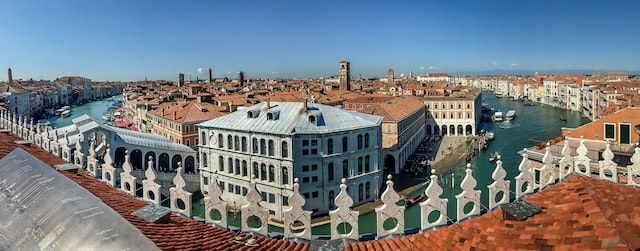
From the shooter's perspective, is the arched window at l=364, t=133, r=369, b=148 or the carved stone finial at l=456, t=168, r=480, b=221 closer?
the carved stone finial at l=456, t=168, r=480, b=221

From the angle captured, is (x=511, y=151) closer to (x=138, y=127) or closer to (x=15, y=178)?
(x=138, y=127)

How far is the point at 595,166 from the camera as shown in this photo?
12750mm

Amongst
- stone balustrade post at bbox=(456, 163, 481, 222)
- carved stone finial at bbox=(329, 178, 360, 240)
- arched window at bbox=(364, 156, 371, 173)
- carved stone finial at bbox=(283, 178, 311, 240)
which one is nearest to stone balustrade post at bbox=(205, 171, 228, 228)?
carved stone finial at bbox=(283, 178, 311, 240)

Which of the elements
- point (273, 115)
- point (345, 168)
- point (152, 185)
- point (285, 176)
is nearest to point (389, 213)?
point (152, 185)

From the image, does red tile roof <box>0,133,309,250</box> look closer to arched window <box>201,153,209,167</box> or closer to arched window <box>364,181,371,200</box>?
arched window <box>364,181,371,200</box>

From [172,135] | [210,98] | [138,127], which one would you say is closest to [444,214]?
[172,135]

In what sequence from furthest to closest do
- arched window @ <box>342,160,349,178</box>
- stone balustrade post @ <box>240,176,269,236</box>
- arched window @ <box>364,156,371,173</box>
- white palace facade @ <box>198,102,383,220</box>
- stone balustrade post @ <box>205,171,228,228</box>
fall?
arched window @ <box>364,156,371,173</box>, arched window @ <box>342,160,349,178</box>, white palace facade @ <box>198,102,383,220</box>, stone balustrade post @ <box>205,171,228,228</box>, stone balustrade post @ <box>240,176,269,236</box>

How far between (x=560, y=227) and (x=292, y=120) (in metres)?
20.2

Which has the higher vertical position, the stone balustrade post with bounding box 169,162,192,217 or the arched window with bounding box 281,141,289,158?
the stone balustrade post with bounding box 169,162,192,217

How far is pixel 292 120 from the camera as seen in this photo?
2439cm

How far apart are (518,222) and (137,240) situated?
3555mm

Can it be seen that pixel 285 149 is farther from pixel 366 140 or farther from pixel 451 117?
pixel 451 117

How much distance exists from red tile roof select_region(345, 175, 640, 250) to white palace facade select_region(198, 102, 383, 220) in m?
18.2

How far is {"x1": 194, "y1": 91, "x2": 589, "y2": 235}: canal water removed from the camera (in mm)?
22422
